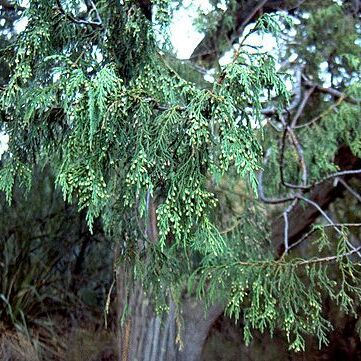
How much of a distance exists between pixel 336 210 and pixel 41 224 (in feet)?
10.4

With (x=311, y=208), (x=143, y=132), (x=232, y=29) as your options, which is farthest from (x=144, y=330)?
(x=232, y=29)

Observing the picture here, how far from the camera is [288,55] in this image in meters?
4.81

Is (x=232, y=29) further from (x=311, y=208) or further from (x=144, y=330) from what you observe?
(x=144, y=330)

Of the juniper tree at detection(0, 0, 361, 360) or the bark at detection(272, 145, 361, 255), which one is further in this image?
the bark at detection(272, 145, 361, 255)

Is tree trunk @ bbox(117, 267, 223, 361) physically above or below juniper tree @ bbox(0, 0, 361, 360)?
below

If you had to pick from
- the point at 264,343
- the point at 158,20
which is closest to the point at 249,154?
the point at 158,20

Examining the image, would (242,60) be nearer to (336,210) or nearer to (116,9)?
(116,9)

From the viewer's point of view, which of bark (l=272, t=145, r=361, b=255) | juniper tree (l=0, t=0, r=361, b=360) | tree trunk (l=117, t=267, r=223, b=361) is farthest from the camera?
bark (l=272, t=145, r=361, b=255)

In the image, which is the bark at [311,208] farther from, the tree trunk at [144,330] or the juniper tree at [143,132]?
the tree trunk at [144,330]

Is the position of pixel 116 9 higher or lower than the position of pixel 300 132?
higher

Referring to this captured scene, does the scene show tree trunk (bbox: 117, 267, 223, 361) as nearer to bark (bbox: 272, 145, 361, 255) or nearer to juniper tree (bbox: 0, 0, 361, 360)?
juniper tree (bbox: 0, 0, 361, 360)

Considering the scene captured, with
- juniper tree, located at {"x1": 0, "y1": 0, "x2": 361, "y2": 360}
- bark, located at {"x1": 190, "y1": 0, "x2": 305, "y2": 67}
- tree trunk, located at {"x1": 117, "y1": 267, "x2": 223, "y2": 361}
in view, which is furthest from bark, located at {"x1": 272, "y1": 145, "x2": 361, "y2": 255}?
bark, located at {"x1": 190, "y1": 0, "x2": 305, "y2": 67}

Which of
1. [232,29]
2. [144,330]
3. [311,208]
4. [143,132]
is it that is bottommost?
[144,330]

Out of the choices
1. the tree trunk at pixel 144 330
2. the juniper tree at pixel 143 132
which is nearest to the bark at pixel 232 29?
the juniper tree at pixel 143 132
